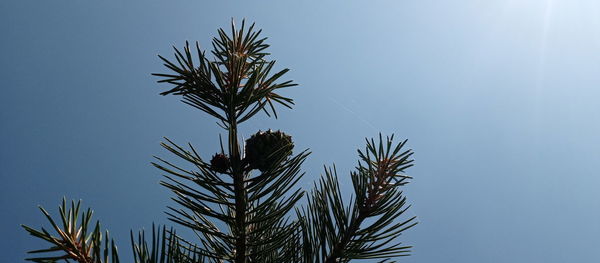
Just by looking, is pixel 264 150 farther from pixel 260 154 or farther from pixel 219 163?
pixel 219 163

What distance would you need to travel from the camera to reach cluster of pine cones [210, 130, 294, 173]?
148 centimetres

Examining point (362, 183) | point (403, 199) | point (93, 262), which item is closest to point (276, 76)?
point (362, 183)

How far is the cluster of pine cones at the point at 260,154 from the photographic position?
148 centimetres

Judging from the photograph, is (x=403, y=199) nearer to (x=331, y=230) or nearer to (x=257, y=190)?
(x=331, y=230)

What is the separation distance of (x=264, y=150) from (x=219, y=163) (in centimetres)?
14

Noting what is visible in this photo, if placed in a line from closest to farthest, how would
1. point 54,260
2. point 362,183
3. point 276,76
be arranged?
1. point 54,260
2. point 276,76
3. point 362,183

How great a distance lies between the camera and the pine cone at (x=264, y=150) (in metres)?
1.48

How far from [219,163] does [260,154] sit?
13cm

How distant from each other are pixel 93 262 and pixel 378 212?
89cm

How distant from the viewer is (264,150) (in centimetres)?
149

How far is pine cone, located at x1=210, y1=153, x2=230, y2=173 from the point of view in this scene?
1.47m

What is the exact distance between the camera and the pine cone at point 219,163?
1.47m

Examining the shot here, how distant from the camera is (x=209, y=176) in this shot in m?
1.48

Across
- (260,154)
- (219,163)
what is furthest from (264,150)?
(219,163)
